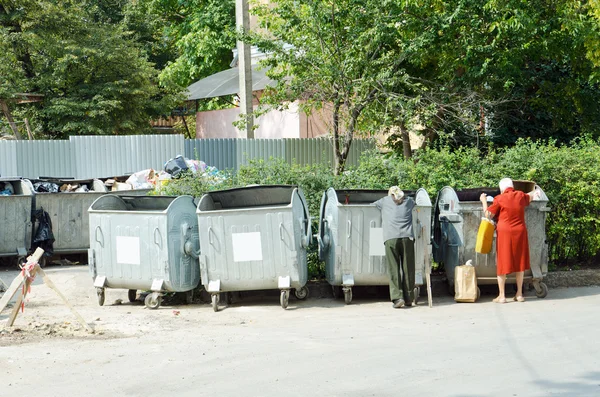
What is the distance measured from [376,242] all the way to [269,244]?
1.35 metres

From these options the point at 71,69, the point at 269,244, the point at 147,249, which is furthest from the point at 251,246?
the point at 71,69

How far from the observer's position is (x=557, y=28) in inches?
690

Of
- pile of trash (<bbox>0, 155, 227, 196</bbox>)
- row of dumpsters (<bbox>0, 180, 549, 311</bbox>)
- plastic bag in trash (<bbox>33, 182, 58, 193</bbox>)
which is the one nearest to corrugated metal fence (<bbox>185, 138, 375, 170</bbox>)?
pile of trash (<bbox>0, 155, 227, 196</bbox>)

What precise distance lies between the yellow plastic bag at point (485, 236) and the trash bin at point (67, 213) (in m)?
7.19

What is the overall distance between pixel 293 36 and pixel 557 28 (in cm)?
554

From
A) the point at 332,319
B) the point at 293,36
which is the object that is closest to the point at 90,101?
the point at 293,36

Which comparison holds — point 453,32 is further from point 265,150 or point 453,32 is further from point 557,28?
point 265,150

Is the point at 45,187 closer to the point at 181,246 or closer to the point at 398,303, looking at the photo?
the point at 181,246

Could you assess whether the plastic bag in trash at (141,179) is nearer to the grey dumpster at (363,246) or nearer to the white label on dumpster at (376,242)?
the grey dumpster at (363,246)

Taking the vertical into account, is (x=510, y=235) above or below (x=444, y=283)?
above

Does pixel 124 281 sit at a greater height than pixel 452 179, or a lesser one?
lesser

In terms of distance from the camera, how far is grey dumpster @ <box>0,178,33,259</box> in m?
14.1

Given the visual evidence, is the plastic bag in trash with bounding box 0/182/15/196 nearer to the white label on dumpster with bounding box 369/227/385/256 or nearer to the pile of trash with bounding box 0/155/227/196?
the pile of trash with bounding box 0/155/227/196

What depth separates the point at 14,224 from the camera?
→ 1416 cm
